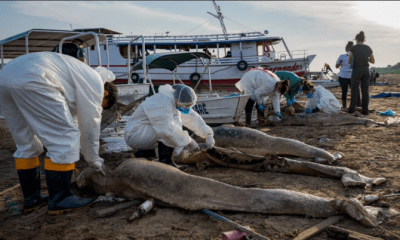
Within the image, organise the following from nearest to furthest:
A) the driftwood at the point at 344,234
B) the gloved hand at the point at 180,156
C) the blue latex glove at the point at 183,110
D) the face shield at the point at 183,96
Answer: the driftwood at the point at 344,234 < the face shield at the point at 183,96 < the blue latex glove at the point at 183,110 < the gloved hand at the point at 180,156

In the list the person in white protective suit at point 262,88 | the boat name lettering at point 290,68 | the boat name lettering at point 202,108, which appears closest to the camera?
the person in white protective suit at point 262,88

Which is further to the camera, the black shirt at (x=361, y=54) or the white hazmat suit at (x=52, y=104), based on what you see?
the black shirt at (x=361, y=54)

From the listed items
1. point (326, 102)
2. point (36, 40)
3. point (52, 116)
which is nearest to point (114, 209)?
point (52, 116)

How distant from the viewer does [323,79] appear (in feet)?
89.7

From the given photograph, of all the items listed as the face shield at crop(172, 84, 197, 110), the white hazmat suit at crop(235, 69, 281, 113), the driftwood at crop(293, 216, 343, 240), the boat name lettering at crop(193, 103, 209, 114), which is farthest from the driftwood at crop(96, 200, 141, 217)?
the white hazmat suit at crop(235, 69, 281, 113)

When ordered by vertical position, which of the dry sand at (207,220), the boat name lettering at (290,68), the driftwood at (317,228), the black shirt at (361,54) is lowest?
the dry sand at (207,220)

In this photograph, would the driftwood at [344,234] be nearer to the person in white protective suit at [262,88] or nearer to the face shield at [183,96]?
the face shield at [183,96]

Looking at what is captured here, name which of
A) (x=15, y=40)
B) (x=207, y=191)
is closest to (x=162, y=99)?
(x=207, y=191)

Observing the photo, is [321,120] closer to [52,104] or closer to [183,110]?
[183,110]

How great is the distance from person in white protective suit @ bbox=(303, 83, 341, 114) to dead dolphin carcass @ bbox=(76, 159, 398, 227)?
6.33 m

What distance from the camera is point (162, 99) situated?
505 cm

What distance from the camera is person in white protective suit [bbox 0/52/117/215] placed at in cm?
359

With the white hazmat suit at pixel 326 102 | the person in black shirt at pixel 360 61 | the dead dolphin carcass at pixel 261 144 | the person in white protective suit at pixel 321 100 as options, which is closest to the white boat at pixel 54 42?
the dead dolphin carcass at pixel 261 144

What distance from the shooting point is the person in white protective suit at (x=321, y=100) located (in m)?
9.41
